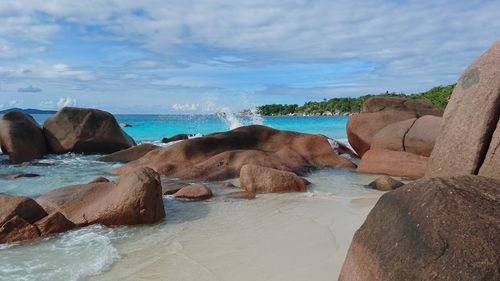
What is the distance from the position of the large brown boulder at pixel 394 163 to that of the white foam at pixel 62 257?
7.68 m

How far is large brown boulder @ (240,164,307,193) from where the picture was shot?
916cm

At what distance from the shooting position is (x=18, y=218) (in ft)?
20.6

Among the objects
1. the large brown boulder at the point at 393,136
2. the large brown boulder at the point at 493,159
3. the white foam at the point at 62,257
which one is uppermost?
the large brown boulder at the point at 493,159

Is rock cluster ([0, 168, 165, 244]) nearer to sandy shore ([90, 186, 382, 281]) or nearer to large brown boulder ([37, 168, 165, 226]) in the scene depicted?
large brown boulder ([37, 168, 165, 226])

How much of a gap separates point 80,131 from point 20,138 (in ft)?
7.03

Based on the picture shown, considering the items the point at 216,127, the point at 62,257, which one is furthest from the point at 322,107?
the point at 62,257

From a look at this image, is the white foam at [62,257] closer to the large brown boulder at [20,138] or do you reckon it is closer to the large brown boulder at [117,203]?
the large brown boulder at [117,203]

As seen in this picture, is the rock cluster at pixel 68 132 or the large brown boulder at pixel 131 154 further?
the rock cluster at pixel 68 132

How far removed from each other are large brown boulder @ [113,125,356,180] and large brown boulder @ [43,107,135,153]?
571 centimetres

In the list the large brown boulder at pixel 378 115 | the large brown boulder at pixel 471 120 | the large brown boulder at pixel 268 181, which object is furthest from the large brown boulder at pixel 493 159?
the large brown boulder at pixel 378 115

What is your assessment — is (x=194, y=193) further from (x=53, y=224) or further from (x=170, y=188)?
(x=53, y=224)

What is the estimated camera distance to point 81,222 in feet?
22.2

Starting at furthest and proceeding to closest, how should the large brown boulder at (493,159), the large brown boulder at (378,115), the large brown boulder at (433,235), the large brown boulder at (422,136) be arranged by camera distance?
the large brown boulder at (378,115)
the large brown boulder at (422,136)
the large brown boulder at (493,159)
the large brown boulder at (433,235)

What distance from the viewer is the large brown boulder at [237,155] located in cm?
1162
